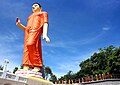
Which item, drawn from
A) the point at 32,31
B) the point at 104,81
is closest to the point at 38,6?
the point at 32,31

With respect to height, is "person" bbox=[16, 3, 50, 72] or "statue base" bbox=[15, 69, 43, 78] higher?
"person" bbox=[16, 3, 50, 72]

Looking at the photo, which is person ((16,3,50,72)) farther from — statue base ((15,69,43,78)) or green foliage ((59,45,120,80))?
green foliage ((59,45,120,80))

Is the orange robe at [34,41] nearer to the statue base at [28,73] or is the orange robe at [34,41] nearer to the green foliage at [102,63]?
the statue base at [28,73]

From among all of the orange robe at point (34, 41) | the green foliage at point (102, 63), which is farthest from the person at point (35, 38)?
the green foliage at point (102, 63)

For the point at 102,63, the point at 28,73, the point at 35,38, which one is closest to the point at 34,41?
the point at 35,38

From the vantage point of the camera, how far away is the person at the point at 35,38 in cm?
1744

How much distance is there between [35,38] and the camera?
17.9 meters

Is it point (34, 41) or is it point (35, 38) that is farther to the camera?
point (35, 38)

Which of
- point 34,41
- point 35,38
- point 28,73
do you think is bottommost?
point 28,73

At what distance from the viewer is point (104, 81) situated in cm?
1978

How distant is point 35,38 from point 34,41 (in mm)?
320

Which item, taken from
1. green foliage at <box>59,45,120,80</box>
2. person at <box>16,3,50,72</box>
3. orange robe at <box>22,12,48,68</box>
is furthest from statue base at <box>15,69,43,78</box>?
green foliage at <box>59,45,120,80</box>

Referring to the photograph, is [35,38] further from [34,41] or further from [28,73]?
[28,73]

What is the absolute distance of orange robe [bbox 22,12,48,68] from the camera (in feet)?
57.7
